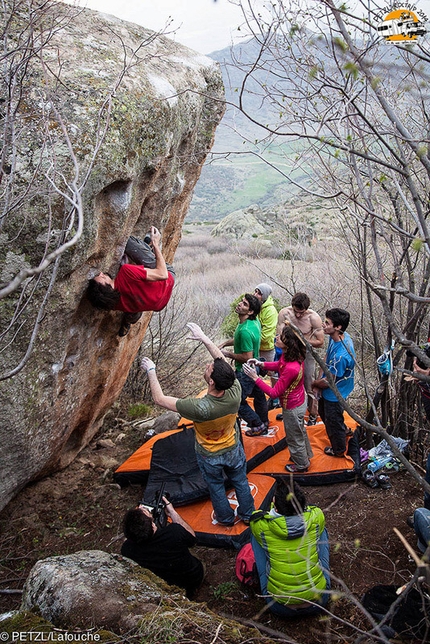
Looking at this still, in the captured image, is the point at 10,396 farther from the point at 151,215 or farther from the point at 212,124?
the point at 212,124

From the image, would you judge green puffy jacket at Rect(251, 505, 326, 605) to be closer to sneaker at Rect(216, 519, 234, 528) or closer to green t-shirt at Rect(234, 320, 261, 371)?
sneaker at Rect(216, 519, 234, 528)

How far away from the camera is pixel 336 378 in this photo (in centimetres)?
516

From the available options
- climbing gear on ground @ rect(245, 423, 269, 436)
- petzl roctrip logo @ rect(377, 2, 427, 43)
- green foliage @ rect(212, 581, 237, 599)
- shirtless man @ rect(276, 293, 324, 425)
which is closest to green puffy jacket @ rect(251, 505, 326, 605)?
green foliage @ rect(212, 581, 237, 599)

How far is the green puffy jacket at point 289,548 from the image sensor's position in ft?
11.2

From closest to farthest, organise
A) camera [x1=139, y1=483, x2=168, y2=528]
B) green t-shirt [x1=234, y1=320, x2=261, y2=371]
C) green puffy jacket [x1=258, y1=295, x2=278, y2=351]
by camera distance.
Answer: camera [x1=139, y1=483, x2=168, y2=528] < green t-shirt [x1=234, y1=320, x2=261, y2=371] < green puffy jacket [x1=258, y1=295, x2=278, y2=351]

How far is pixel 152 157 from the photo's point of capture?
14.2 ft

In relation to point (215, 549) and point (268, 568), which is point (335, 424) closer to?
point (215, 549)

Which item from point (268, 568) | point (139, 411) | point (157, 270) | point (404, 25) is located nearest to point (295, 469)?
point (268, 568)

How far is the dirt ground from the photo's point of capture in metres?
3.83

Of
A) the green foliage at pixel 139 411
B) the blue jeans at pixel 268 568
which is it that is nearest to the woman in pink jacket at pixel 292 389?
the blue jeans at pixel 268 568

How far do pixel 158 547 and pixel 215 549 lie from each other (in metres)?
1.09

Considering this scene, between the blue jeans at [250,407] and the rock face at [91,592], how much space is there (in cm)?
268

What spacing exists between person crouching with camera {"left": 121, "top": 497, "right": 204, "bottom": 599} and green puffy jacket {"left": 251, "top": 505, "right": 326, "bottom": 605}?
60 centimetres

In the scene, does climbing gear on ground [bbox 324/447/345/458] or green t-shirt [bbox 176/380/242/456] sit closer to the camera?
green t-shirt [bbox 176/380/242/456]
